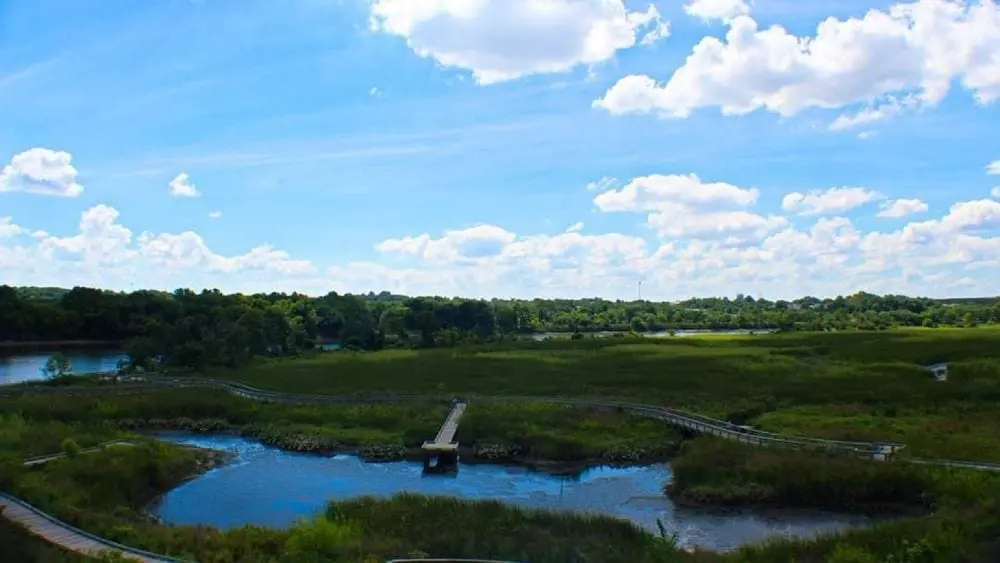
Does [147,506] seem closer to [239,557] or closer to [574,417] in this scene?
[239,557]

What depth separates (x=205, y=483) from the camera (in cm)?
4562

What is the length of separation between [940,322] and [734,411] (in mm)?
127075

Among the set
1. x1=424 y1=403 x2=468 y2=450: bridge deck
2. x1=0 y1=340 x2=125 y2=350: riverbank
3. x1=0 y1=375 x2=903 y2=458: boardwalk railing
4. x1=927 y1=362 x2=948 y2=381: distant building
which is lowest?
x1=424 y1=403 x2=468 y2=450: bridge deck

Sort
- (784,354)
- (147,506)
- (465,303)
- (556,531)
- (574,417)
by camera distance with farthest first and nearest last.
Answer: (465,303), (784,354), (574,417), (147,506), (556,531)

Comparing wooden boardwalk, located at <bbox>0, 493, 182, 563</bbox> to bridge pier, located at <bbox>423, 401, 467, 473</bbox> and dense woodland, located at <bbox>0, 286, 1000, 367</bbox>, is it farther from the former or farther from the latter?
dense woodland, located at <bbox>0, 286, 1000, 367</bbox>

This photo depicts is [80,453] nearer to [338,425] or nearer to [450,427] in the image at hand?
[338,425]

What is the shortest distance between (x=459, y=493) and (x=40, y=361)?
97.9m

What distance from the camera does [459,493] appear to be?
42.9 m

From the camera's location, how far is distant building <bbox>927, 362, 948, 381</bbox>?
233 feet

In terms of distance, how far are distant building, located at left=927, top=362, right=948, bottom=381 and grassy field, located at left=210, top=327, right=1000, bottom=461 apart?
109 cm

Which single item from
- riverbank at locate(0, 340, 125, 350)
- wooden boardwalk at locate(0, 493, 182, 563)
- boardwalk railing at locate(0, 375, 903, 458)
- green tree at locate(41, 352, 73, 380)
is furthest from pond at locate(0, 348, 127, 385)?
wooden boardwalk at locate(0, 493, 182, 563)

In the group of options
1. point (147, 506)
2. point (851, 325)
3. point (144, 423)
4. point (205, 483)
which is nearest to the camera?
point (147, 506)

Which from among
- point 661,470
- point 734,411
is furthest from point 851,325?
point 661,470

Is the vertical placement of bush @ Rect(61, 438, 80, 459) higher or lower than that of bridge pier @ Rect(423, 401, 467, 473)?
higher
